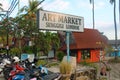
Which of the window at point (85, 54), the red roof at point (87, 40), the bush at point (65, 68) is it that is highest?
the red roof at point (87, 40)

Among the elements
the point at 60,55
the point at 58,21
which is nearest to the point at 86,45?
the point at 60,55

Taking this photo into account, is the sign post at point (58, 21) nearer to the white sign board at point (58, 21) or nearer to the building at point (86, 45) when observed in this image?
the white sign board at point (58, 21)

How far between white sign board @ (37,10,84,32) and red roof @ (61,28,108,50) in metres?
20.8

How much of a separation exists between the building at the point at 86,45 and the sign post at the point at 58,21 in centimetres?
2108

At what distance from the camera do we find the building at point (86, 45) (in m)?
39.0

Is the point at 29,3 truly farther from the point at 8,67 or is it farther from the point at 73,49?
the point at 8,67

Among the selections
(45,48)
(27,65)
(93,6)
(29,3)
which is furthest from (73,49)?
(27,65)

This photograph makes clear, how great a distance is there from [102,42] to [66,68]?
95.5 feet

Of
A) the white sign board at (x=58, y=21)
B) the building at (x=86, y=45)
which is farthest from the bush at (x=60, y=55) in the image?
the white sign board at (x=58, y=21)

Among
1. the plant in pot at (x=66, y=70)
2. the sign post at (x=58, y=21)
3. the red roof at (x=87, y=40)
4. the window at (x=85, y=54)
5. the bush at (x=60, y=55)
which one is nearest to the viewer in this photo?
the sign post at (x=58, y=21)

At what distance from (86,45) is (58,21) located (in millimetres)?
25047

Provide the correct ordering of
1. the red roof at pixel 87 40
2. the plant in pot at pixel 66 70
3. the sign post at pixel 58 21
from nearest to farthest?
the sign post at pixel 58 21
the plant in pot at pixel 66 70
the red roof at pixel 87 40

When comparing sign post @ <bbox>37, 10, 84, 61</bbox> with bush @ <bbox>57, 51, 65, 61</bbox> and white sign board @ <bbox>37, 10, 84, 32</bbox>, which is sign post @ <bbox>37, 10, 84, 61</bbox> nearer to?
white sign board @ <bbox>37, 10, 84, 32</bbox>

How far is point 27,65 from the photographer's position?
55.6 ft
